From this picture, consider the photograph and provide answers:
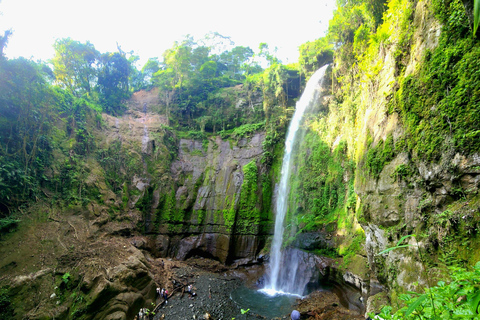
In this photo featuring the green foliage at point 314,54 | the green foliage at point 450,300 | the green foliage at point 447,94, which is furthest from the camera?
the green foliage at point 314,54

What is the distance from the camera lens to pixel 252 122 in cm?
2300

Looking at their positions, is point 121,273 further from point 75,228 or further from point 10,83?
point 10,83

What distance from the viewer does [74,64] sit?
73.3 ft

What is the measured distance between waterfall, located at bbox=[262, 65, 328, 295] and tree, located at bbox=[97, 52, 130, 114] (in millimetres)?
19150

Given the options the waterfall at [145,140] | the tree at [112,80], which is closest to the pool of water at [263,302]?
the waterfall at [145,140]

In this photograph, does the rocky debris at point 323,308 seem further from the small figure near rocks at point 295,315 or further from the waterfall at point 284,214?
the waterfall at point 284,214

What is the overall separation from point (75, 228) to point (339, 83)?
17930 millimetres

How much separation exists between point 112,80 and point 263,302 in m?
27.1

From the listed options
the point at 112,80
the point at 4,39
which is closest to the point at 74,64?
the point at 112,80

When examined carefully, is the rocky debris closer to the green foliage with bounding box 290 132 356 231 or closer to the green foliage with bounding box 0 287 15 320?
the green foliage with bounding box 290 132 356 231

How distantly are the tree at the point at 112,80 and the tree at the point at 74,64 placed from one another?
99 centimetres

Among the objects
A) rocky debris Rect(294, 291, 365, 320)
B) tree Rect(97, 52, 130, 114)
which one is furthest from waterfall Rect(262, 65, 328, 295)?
tree Rect(97, 52, 130, 114)

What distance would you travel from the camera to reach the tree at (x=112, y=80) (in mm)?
24812

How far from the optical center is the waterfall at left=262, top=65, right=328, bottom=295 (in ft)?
41.0
